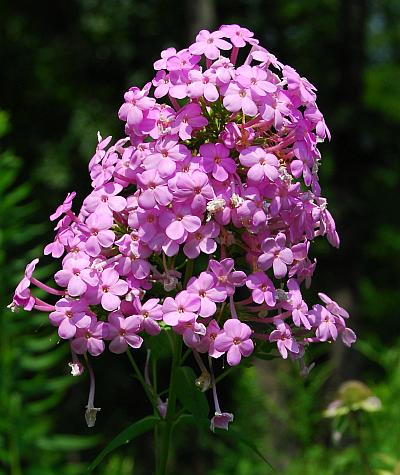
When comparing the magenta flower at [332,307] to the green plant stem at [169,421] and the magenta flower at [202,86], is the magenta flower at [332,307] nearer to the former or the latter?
the green plant stem at [169,421]

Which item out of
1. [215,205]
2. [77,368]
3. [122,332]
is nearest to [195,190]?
[215,205]

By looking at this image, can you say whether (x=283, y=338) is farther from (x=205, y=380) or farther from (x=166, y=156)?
(x=166, y=156)

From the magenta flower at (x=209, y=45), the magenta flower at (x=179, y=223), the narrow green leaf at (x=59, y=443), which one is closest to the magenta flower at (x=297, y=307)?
the magenta flower at (x=179, y=223)

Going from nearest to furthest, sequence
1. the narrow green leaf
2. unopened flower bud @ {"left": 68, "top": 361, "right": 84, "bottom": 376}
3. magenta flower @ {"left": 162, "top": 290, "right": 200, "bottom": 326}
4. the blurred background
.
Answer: magenta flower @ {"left": 162, "top": 290, "right": 200, "bottom": 326}
unopened flower bud @ {"left": 68, "top": 361, "right": 84, "bottom": 376}
the narrow green leaf
the blurred background

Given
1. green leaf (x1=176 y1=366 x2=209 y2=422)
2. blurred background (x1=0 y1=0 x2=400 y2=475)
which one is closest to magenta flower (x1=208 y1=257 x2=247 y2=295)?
green leaf (x1=176 y1=366 x2=209 y2=422)

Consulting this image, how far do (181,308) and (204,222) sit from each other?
0.15 m

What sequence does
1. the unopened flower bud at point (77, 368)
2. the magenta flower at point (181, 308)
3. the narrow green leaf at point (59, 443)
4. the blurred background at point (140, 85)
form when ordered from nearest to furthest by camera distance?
1. the magenta flower at point (181, 308)
2. the unopened flower bud at point (77, 368)
3. the narrow green leaf at point (59, 443)
4. the blurred background at point (140, 85)

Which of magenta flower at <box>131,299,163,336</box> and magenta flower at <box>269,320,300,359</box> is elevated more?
magenta flower at <box>131,299,163,336</box>

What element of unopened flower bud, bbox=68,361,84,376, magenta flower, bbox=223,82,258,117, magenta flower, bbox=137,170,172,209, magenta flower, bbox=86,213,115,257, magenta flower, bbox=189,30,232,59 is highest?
magenta flower, bbox=189,30,232,59

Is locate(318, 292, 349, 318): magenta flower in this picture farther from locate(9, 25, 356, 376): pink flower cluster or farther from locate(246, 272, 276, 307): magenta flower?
locate(246, 272, 276, 307): magenta flower

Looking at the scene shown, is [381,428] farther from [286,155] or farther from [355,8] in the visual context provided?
[355,8]

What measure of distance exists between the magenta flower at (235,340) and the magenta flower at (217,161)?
232mm

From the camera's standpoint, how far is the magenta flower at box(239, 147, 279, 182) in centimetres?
147

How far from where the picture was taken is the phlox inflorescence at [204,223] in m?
1.46
